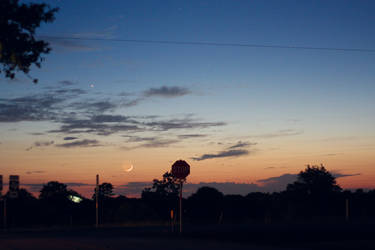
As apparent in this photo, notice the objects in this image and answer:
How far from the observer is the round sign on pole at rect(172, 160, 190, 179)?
32688mm

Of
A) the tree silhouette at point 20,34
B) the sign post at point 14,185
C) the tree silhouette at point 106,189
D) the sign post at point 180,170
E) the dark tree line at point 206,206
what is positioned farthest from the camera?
the tree silhouette at point 106,189

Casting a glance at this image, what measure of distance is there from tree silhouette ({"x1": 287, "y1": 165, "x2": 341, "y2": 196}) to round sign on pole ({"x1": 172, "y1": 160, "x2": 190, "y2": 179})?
78.0 m

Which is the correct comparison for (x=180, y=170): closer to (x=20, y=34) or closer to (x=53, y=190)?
(x=20, y=34)

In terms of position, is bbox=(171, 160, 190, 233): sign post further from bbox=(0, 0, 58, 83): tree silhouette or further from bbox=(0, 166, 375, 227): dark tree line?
bbox=(0, 0, 58, 83): tree silhouette

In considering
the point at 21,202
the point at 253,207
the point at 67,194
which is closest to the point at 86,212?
the point at 21,202

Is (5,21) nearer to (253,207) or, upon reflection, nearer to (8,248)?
(8,248)

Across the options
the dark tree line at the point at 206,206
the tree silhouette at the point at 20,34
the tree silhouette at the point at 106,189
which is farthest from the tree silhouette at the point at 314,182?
the tree silhouette at the point at 20,34

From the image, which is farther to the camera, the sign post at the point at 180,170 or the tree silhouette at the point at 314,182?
the tree silhouette at the point at 314,182

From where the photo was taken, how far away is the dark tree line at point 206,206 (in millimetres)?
62812

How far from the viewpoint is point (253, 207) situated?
79.2 metres

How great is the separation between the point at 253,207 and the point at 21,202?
41.0 m

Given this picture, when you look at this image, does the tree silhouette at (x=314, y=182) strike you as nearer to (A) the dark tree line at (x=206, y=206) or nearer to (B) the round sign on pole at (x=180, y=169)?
(A) the dark tree line at (x=206, y=206)

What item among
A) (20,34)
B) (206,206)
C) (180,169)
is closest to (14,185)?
(180,169)

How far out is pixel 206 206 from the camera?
8300 cm
